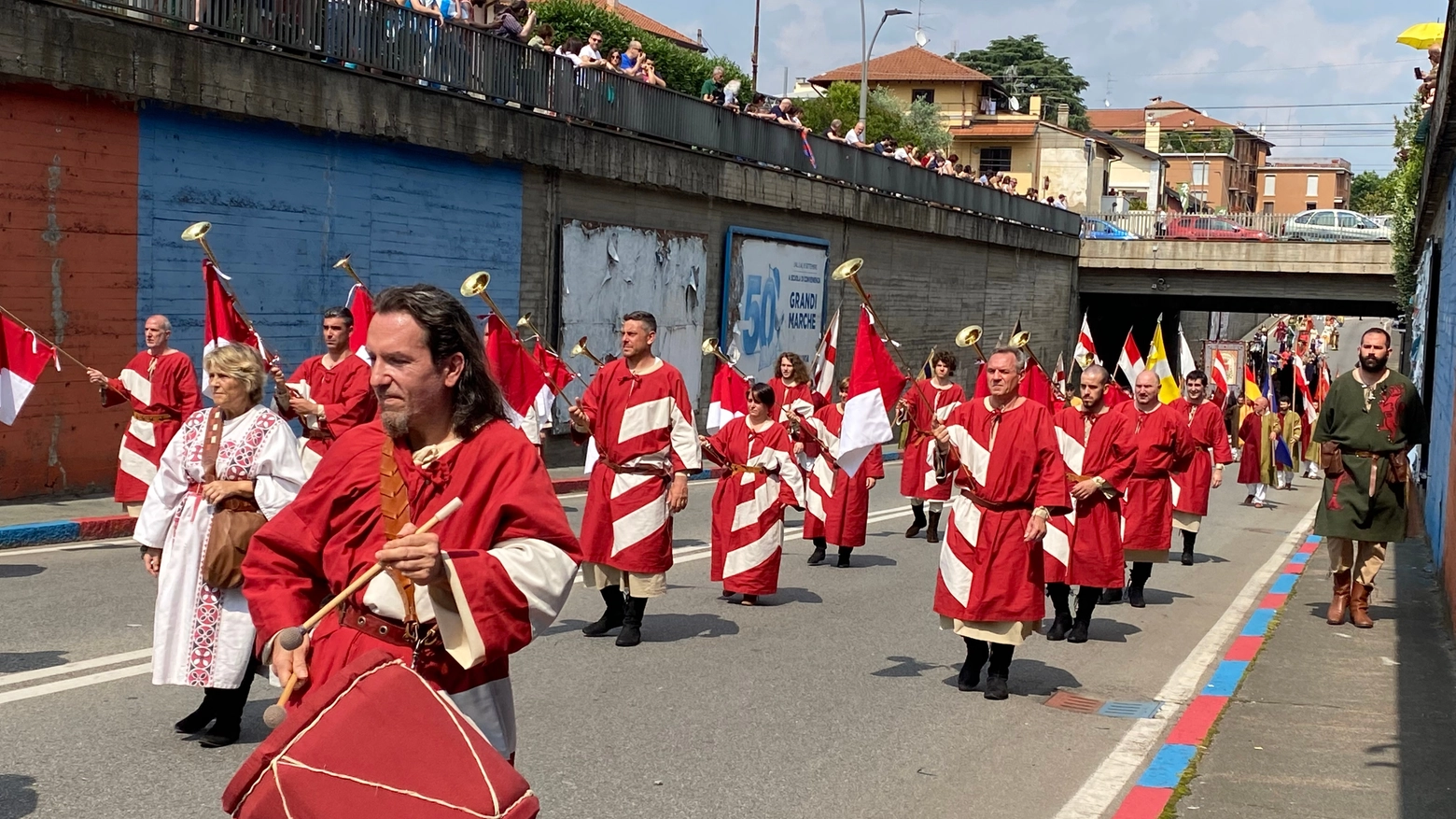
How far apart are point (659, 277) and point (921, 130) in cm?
4585

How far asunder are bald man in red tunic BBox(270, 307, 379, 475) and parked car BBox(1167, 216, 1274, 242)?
37.6 meters

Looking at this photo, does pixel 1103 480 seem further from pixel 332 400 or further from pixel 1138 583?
pixel 332 400

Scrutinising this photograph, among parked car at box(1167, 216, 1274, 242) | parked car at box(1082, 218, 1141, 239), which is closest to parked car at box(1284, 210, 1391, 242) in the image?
parked car at box(1167, 216, 1274, 242)

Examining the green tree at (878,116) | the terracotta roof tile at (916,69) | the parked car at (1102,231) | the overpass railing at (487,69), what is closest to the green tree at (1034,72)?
the terracotta roof tile at (916,69)

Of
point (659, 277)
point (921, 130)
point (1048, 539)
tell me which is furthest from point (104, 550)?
point (921, 130)

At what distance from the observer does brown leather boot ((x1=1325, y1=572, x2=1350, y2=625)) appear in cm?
1075

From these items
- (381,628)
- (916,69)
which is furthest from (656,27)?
(381,628)

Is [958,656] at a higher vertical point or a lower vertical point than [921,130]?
lower

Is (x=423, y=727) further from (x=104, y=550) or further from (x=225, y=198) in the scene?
(x=225, y=198)

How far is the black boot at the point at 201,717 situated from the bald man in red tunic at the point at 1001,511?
369cm

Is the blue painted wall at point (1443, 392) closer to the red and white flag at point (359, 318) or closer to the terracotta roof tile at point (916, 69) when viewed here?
the red and white flag at point (359, 318)

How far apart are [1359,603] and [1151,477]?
1.92 metres

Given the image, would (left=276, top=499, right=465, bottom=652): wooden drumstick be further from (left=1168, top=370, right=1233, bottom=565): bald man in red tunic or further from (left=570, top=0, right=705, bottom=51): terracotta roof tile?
(left=570, top=0, right=705, bottom=51): terracotta roof tile

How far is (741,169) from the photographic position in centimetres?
2753
